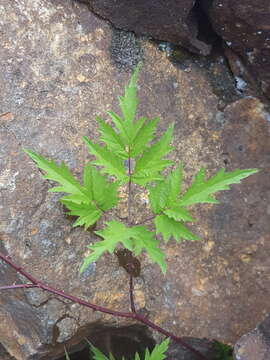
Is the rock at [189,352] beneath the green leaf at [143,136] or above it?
beneath

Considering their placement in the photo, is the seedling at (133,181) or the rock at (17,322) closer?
the seedling at (133,181)

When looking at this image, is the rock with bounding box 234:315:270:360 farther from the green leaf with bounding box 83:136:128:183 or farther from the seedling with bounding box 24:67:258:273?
the green leaf with bounding box 83:136:128:183

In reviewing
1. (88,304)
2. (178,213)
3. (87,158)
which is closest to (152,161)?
(178,213)

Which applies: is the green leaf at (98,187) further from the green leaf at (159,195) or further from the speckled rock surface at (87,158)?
the speckled rock surface at (87,158)

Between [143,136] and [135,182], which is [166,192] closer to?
[135,182]

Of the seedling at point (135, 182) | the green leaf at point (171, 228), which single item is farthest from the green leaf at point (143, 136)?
the green leaf at point (171, 228)

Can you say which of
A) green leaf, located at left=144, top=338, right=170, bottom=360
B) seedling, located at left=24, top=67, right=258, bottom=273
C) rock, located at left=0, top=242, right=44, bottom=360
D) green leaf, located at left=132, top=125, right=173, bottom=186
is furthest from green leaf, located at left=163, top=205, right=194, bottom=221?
rock, located at left=0, top=242, right=44, bottom=360
